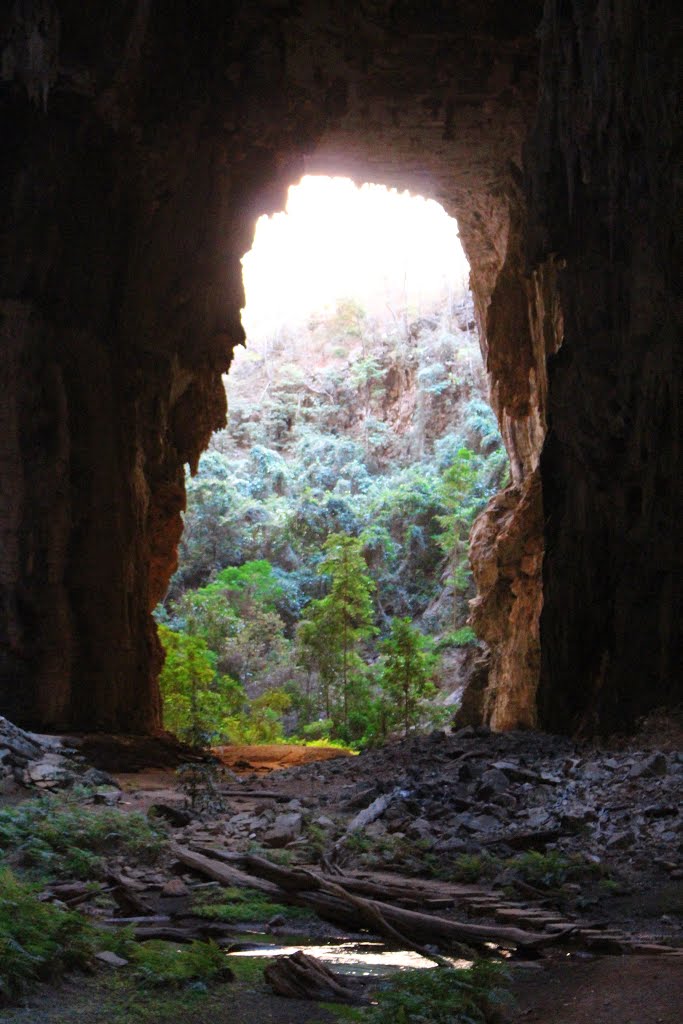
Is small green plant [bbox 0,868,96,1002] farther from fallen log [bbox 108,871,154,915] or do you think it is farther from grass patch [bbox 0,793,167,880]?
grass patch [bbox 0,793,167,880]

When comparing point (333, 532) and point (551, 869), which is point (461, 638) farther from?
point (551, 869)

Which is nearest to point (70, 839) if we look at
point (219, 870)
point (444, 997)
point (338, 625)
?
point (219, 870)

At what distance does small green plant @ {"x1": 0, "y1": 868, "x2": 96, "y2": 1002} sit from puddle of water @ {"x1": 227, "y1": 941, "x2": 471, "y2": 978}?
78 centimetres

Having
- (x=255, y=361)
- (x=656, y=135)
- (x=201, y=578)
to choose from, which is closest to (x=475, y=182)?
(x=656, y=135)

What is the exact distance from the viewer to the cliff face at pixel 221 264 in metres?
11.0

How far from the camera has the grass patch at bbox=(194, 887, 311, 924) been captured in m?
4.85

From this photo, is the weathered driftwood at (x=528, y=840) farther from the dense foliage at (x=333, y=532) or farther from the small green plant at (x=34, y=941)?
the dense foliage at (x=333, y=532)

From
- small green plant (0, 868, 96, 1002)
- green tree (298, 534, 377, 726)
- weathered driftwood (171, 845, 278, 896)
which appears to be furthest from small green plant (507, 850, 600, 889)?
green tree (298, 534, 377, 726)

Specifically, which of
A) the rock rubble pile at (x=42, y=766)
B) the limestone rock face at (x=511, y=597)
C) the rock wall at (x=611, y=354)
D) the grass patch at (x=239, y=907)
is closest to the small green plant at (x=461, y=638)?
the limestone rock face at (x=511, y=597)

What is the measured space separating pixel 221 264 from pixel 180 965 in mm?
12630

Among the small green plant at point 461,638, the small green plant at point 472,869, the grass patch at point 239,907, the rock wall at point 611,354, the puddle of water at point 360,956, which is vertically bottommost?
the grass patch at point 239,907

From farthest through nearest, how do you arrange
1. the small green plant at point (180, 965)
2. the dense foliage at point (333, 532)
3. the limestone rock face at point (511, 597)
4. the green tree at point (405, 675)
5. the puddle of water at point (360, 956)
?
the dense foliage at point (333, 532) < the green tree at point (405, 675) < the limestone rock face at point (511, 597) < the puddle of water at point (360, 956) < the small green plant at point (180, 965)

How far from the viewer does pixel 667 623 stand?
35.8 feet

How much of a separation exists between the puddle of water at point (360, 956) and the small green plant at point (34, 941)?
0.78 metres
